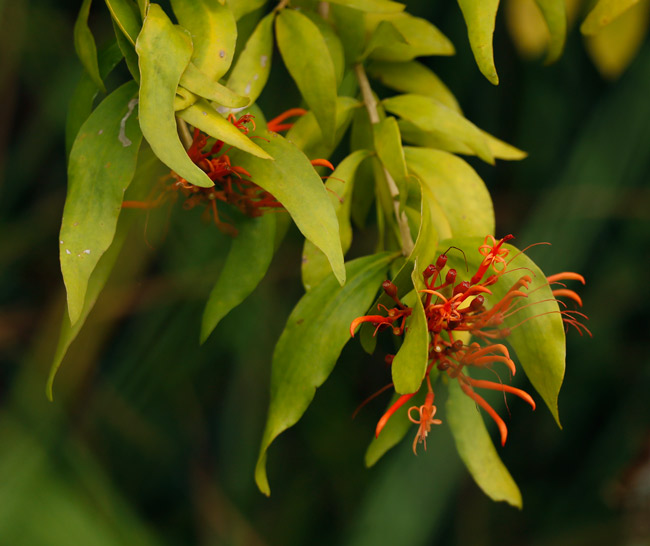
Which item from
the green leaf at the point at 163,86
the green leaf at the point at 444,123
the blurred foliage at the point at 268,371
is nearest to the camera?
the green leaf at the point at 163,86

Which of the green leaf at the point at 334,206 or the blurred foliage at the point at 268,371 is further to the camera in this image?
the blurred foliage at the point at 268,371

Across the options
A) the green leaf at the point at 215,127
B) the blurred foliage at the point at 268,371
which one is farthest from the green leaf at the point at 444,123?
the blurred foliage at the point at 268,371

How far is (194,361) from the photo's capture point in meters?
0.86

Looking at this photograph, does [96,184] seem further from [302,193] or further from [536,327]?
[536,327]

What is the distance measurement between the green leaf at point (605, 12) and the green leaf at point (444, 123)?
0.08 meters

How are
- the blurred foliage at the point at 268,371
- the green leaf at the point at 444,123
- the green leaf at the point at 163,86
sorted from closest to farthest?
the green leaf at the point at 163,86
the green leaf at the point at 444,123
the blurred foliage at the point at 268,371

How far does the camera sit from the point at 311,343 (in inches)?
12.6

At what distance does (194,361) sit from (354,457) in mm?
254

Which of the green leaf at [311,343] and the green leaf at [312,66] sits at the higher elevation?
the green leaf at [312,66]

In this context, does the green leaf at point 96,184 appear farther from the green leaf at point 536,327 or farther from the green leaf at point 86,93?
the green leaf at point 536,327

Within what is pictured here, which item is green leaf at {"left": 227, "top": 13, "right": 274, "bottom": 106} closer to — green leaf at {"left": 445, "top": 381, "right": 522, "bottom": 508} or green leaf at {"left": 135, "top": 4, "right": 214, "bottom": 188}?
green leaf at {"left": 135, "top": 4, "right": 214, "bottom": 188}

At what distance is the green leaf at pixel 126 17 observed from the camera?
28 cm

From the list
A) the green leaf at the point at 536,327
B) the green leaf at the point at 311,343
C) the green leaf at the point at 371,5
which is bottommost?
the green leaf at the point at 311,343

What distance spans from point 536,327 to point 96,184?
0.20 meters
